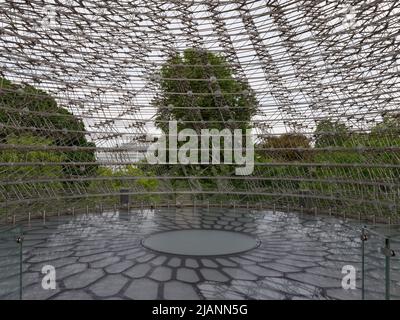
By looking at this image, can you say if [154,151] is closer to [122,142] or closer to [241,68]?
[122,142]

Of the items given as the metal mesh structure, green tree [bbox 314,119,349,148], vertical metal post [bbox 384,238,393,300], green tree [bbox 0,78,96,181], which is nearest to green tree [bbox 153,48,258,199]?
the metal mesh structure

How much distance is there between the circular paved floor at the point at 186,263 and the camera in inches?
318

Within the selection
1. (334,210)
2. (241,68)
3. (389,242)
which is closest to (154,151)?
(241,68)

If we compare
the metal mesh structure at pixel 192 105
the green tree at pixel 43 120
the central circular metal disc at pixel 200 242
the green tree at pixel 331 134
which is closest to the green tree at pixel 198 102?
the metal mesh structure at pixel 192 105

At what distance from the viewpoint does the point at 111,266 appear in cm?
1012

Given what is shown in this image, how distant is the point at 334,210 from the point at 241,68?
1168 centimetres

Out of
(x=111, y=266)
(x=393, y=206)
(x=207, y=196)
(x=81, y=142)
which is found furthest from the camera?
(x=81, y=142)

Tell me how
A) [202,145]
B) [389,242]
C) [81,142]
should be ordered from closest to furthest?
[389,242], [202,145], [81,142]

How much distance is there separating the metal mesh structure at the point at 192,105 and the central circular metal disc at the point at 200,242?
724 cm

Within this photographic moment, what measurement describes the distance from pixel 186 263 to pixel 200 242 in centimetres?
250

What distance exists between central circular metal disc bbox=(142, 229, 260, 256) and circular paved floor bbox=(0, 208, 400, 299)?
0.39 m

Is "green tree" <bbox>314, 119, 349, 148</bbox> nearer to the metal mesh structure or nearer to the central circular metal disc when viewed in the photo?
the metal mesh structure

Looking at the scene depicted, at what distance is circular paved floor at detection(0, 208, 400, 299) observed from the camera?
8086mm

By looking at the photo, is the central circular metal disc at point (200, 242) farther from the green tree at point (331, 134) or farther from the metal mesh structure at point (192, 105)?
the green tree at point (331, 134)
